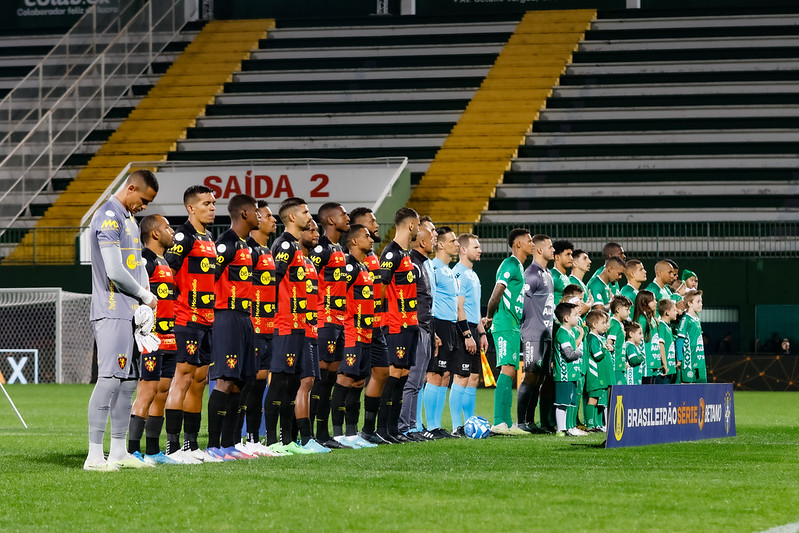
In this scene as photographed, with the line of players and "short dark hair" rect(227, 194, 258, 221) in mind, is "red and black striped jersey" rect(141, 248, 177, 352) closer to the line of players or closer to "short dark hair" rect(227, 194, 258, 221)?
"short dark hair" rect(227, 194, 258, 221)

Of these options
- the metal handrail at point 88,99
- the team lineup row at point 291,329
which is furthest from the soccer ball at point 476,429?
the metal handrail at point 88,99

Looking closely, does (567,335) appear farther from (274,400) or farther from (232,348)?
(232,348)

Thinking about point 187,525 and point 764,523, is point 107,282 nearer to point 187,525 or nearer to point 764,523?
point 187,525

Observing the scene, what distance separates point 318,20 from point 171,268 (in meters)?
25.5

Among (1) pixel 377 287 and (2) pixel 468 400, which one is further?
(2) pixel 468 400

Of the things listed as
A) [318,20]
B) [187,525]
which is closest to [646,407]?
[187,525]

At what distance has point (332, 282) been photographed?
10.4 meters

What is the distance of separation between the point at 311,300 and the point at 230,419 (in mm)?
1167

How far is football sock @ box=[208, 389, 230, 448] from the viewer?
9102 mm

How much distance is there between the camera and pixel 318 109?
102 feet

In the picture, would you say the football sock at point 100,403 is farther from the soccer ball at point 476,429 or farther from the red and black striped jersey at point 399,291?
the soccer ball at point 476,429

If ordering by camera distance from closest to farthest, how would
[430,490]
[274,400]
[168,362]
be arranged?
[430,490]
[168,362]
[274,400]

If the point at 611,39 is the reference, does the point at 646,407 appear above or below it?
below

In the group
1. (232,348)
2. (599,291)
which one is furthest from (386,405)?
(599,291)
